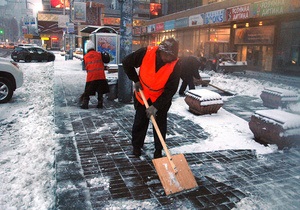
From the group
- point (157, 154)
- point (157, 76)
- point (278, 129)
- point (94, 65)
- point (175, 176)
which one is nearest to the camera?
point (175, 176)

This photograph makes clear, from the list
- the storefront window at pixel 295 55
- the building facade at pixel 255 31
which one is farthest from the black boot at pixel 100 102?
the storefront window at pixel 295 55

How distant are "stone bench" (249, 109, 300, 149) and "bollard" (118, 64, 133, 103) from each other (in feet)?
12.3

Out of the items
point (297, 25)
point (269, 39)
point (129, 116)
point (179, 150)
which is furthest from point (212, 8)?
point (179, 150)

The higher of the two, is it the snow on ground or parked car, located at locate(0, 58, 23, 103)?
parked car, located at locate(0, 58, 23, 103)

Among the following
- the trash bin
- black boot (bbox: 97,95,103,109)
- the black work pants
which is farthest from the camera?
the trash bin

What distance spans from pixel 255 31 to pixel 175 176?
2287 centimetres

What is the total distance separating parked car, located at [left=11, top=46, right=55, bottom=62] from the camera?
2398 cm

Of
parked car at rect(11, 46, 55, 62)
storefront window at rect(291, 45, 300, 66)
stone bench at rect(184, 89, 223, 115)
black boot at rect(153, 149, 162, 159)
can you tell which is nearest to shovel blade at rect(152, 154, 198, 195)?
black boot at rect(153, 149, 162, 159)

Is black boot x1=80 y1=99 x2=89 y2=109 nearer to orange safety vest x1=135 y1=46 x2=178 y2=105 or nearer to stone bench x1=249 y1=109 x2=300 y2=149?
orange safety vest x1=135 y1=46 x2=178 y2=105

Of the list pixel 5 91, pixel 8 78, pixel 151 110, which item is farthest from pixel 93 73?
pixel 151 110

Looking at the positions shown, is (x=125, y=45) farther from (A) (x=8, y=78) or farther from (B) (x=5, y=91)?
(B) (x=5, y=91)

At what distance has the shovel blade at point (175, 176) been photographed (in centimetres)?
333

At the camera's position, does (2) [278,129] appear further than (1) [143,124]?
Yes

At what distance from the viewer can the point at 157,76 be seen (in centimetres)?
393
